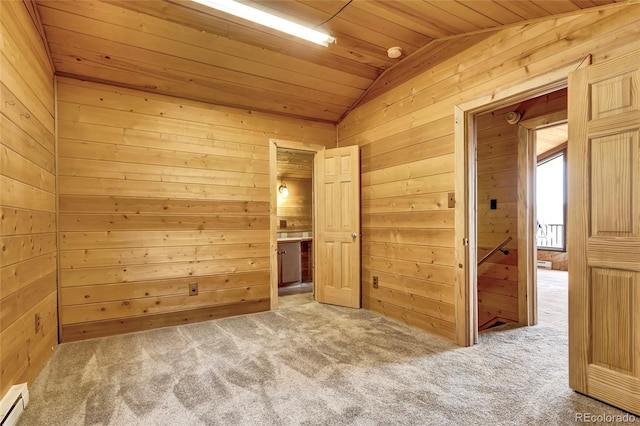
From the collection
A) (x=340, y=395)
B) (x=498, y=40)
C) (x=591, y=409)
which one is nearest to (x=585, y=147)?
(x=498, y=40)

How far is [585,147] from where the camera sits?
1.91 metres

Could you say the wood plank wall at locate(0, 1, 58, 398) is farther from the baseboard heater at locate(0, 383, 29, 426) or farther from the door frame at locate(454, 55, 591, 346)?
the door frame at locate(454, 55, 591, 346)

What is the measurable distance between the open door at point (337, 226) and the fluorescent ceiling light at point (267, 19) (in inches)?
57.3

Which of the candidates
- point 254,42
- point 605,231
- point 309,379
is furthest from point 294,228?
point 605,231

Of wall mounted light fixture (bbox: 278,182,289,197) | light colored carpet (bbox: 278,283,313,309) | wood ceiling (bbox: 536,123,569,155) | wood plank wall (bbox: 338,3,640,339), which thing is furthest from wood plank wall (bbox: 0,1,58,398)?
wood ceiling (bbox: 536,123,569,155)

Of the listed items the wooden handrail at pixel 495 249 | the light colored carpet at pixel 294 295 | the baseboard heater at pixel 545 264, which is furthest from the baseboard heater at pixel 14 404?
the baseboard heater at pixel 545 264

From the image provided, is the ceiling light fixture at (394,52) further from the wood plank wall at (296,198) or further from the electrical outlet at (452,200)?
the wood plank wall at (296,198)

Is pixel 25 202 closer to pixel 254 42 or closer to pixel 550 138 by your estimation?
pixel 254 42

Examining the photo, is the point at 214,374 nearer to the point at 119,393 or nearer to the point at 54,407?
the point at 119,393

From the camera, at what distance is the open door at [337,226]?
387 centimetres

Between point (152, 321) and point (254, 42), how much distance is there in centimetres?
295

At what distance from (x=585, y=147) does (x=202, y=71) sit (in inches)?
127

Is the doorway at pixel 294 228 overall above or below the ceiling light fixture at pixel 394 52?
below

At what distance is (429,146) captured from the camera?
3.02 meters
